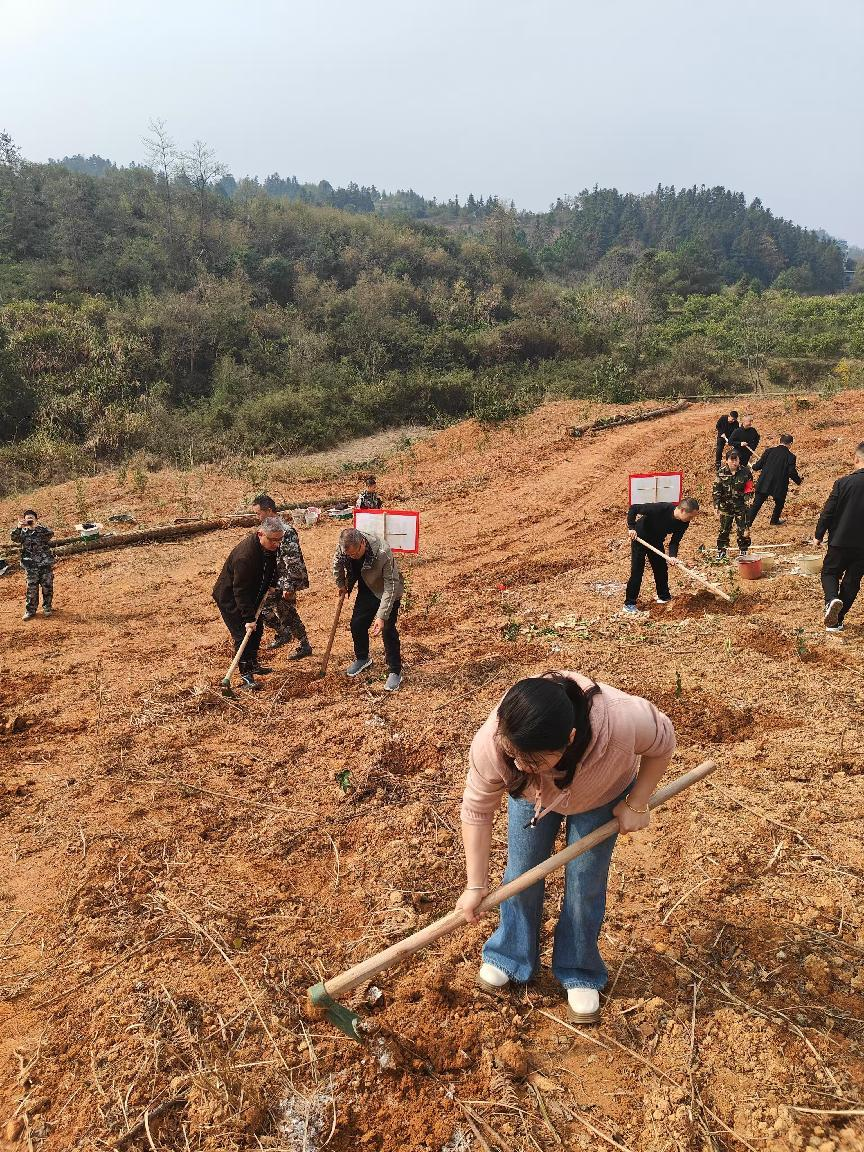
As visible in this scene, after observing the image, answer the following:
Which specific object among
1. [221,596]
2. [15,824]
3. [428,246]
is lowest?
[15,824]

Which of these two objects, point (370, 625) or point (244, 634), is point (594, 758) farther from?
point (244, 634)

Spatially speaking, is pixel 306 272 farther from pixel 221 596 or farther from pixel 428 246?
pixel 221 596

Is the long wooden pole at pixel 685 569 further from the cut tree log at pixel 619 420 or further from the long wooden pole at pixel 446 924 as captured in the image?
the cut tree log at pixel 619 420

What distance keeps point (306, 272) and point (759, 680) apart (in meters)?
26.5

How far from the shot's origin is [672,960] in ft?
9.07

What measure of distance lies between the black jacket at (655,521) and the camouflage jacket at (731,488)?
5.37 feet

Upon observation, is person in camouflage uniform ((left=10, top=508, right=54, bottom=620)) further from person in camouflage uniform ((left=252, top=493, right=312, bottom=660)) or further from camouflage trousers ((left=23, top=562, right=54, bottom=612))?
person in camouflage uniform ((left=252, top=493, right=312, bottom=660))

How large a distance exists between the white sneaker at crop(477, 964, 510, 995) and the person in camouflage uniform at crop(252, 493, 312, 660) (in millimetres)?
3457

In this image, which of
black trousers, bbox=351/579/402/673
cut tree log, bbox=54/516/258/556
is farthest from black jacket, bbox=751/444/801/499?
cut tree log, bbox=54/516/258/556

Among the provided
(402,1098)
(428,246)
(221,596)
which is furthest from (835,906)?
(428,246)

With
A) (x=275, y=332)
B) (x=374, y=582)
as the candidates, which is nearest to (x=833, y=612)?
(x=374, y=582)

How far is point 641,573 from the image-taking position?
255 inches

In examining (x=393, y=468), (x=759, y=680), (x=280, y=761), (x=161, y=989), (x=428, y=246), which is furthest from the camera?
(x=428, y=246)

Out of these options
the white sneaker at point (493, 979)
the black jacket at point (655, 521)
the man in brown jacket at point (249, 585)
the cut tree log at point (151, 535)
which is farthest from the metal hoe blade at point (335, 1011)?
the cut tree log at point (151, 535)
